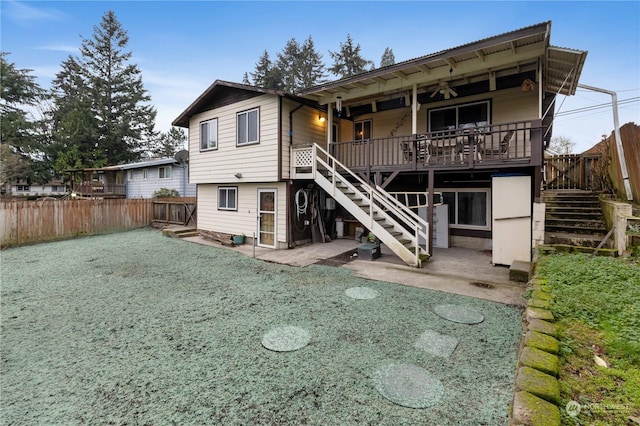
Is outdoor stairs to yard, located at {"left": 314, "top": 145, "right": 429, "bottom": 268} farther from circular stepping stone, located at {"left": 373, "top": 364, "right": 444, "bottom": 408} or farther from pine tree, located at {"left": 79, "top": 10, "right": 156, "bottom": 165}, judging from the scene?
pine tree, located at {"left": 79, "top": 10, "right": 156, "bottom": 165}

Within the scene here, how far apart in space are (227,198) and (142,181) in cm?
1530

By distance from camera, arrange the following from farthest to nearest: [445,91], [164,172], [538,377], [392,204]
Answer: [164,172]
[445,91]
[392,204]
[538,377]

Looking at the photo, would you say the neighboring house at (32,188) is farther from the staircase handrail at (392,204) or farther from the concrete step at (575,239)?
the concrete step at (575,239)

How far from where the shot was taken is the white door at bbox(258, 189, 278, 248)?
9.81m

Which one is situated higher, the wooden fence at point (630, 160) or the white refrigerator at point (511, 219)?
the wooden fence at point (630, 160)

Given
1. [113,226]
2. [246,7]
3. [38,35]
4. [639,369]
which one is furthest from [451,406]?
[38,35]

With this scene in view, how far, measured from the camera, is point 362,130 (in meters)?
10.9

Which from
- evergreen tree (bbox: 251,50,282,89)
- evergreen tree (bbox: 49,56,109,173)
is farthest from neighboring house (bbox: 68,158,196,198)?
evergreen tree (bbox: 251,50,282,89)

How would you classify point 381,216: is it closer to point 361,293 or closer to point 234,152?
point 361,293

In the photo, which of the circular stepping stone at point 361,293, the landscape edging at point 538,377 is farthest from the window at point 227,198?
the landscape edging at point 538,377

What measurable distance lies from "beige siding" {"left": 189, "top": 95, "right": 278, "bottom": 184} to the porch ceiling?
1.55m

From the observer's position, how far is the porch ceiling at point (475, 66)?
6.11 meters

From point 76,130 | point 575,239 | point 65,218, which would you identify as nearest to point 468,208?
point 575,239

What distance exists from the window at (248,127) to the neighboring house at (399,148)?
0.05m
